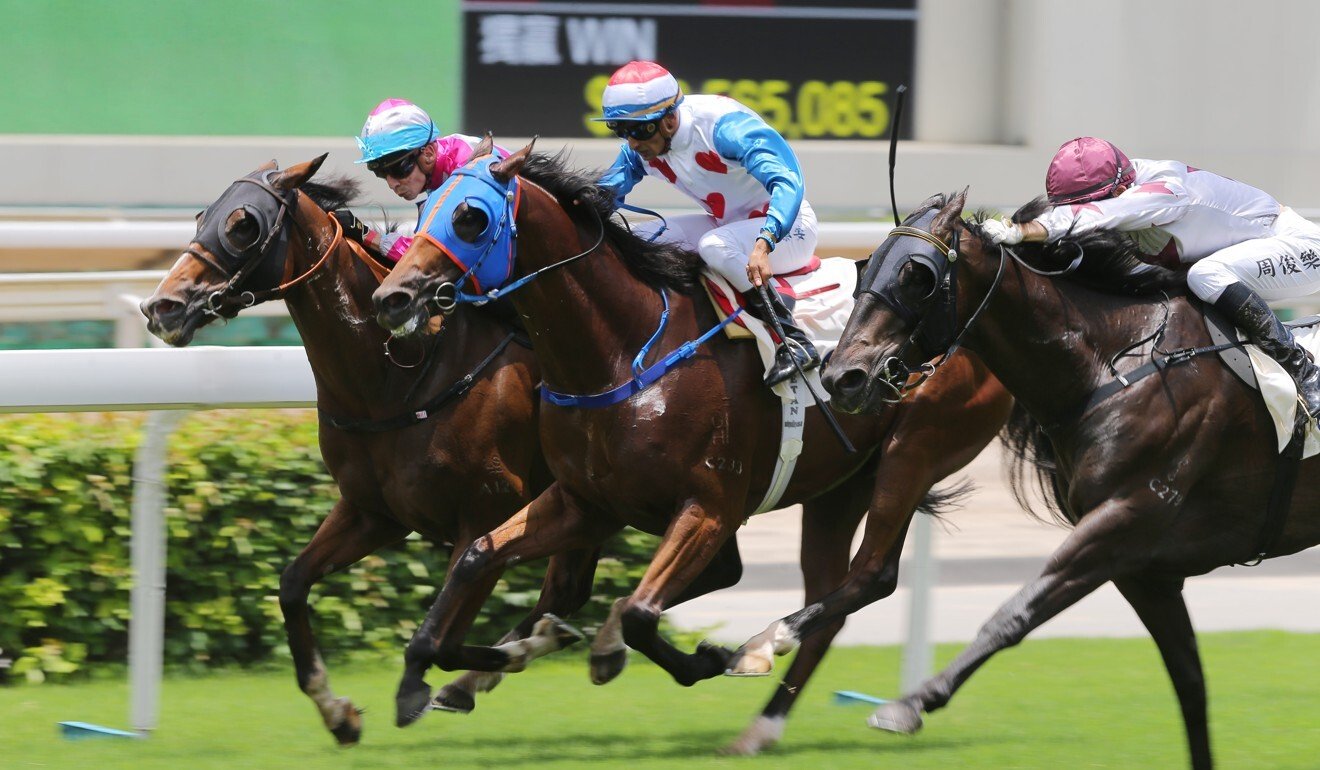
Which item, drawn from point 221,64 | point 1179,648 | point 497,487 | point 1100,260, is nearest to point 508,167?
point 497,487

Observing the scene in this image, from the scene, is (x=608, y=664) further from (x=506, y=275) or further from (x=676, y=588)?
(x=506, y=275)

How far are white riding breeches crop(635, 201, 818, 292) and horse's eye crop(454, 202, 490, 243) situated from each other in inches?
27.6

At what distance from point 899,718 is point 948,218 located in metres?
1.14

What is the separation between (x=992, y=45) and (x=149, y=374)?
9.02m

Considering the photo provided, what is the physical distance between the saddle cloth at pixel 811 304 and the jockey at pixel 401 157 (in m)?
0.87

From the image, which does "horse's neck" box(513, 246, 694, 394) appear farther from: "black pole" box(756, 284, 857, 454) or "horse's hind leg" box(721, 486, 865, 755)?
"horse's hind leg" box(721, 486, 865, 755)

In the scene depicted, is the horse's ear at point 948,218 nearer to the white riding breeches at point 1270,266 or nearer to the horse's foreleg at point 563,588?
the white riding breeches at point 1270,266

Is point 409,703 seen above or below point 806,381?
below

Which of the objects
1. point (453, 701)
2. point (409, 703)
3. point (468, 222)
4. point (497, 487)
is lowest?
point (453, 701)

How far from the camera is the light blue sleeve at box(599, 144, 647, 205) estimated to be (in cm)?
489

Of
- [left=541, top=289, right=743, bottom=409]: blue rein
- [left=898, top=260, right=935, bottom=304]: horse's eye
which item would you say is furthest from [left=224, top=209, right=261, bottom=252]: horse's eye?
[left=898, top=260, right=935, bottom=304]: horse's eye

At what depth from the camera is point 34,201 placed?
10.9m

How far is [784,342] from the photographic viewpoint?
468cm

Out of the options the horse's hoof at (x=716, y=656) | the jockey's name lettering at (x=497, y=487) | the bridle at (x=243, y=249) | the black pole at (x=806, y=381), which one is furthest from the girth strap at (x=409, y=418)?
the horse's hoof at (x=716, y=656)
